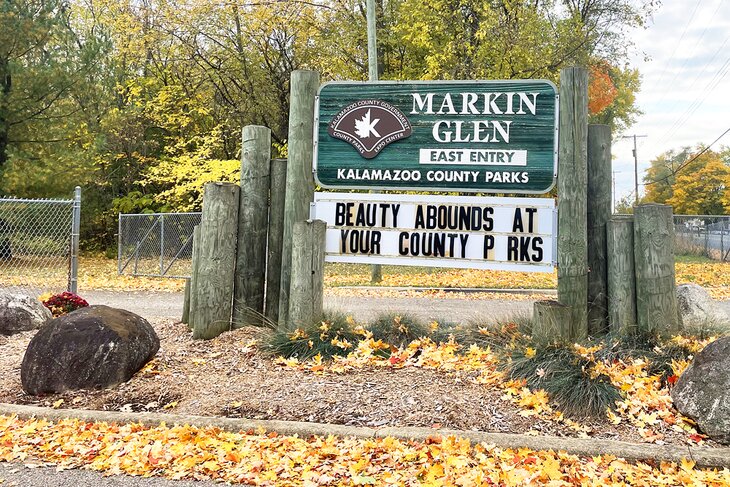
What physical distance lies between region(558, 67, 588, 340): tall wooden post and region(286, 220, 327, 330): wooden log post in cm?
240

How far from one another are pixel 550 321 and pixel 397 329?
1.51 m

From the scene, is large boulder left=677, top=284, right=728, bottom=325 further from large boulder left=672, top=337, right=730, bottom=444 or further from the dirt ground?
the dirt ground

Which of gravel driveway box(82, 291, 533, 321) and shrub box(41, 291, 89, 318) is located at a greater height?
shrub box(41, 291, 89, 318)

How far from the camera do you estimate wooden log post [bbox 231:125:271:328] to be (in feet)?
21.2

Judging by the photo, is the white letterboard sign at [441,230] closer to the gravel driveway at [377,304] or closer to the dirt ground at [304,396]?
the dirt ground at [304,396]

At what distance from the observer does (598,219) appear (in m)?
5.82

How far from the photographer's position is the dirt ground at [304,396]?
4.27 meters

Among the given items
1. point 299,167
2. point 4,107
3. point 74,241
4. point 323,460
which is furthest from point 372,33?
point 323,460

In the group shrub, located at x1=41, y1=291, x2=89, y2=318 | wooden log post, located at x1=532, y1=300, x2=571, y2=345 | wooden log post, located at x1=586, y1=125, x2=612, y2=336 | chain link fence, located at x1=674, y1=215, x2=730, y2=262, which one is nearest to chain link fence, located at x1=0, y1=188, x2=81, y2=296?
shrub, located at x1=41, y1=291, x2=89, y2=318

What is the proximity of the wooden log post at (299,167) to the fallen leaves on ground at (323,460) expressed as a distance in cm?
238

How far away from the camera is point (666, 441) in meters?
3.98

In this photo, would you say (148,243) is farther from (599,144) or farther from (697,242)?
(697,242)

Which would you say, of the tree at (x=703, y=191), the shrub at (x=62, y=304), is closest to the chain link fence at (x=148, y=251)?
the shrub at (x=62, y=304)

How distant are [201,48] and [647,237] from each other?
1985 cm
